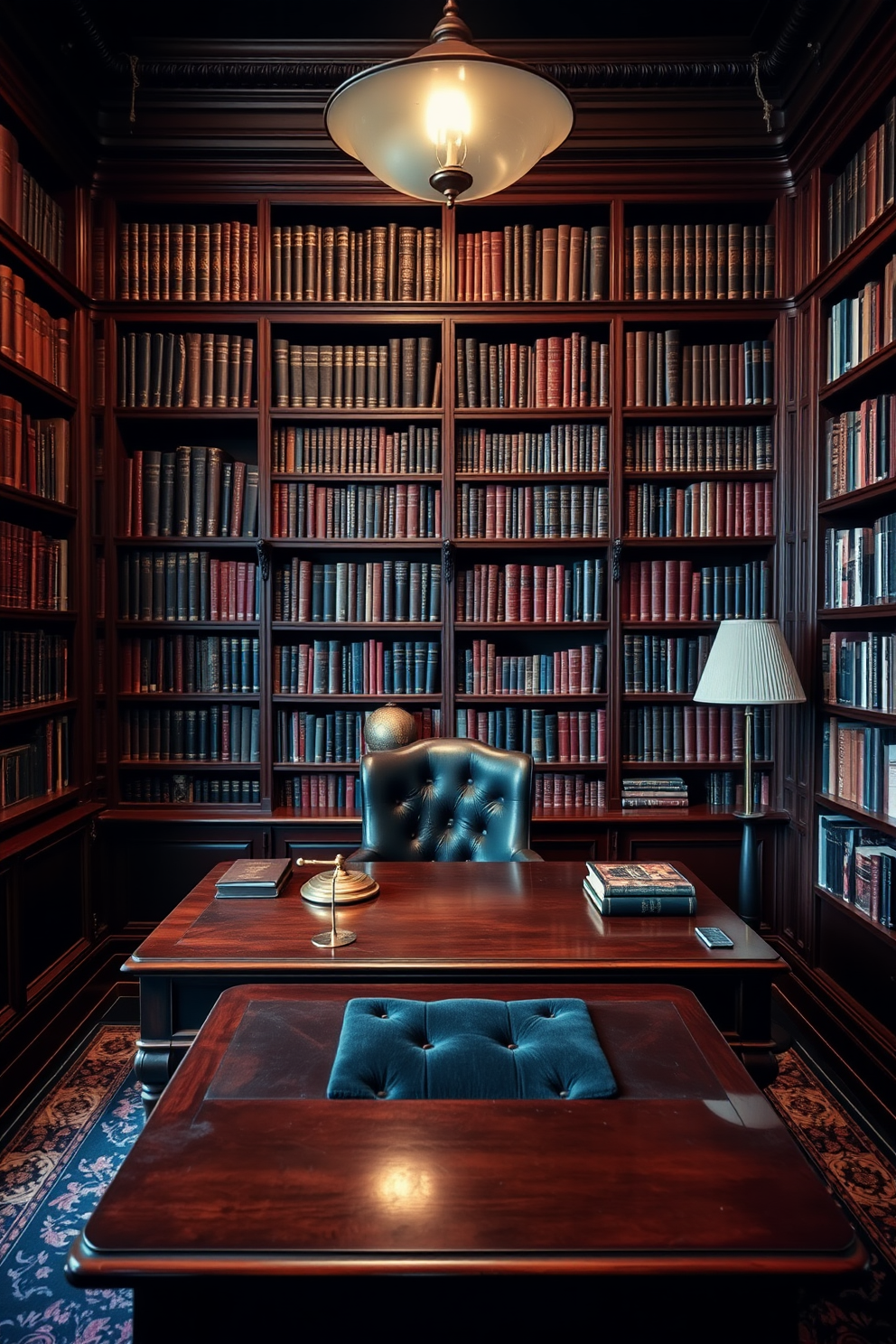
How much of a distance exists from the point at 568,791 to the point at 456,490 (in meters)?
1.25

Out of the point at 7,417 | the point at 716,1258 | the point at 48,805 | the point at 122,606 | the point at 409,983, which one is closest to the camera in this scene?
the point at 716,1258

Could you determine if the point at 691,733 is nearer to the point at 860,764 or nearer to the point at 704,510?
the point at 860,764

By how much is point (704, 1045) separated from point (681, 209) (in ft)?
10.2

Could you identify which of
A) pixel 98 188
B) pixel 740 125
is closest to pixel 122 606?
pixel 98 188

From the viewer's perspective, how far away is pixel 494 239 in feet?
10.6

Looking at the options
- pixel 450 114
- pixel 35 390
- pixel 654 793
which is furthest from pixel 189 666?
pixel 450 114

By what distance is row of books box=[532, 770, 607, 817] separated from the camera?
333cm

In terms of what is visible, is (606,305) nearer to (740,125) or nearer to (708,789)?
(740,125)

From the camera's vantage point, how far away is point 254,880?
2.05 m

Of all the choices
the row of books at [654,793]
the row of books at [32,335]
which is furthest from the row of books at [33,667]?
the row of books at [654,793]

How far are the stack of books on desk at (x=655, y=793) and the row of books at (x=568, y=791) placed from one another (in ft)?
0.30

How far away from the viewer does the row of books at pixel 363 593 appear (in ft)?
10.9

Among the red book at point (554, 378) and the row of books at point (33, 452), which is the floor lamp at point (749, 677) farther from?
the row of books at point (33, 452)

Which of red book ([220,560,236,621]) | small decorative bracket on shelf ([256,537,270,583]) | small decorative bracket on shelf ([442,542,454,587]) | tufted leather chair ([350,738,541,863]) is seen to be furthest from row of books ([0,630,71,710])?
small decorative bracket on shelf ([442,542,454,587])
